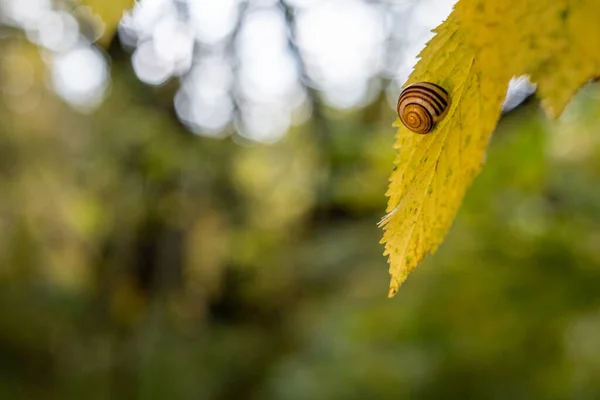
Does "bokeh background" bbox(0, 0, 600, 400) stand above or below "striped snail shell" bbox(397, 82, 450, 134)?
above

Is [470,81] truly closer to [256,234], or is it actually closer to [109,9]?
[109,9]

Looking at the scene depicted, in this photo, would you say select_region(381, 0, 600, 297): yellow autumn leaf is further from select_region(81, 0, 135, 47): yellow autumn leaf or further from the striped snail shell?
select_region(81, 0, 135, 47): yellow autumn leaf

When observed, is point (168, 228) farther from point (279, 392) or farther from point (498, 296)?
point (498, 296)

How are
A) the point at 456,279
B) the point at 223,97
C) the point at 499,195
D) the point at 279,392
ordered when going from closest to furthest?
the point at 499,195 < the point at 456,279 < the point at 279,392 < the point at 223,97

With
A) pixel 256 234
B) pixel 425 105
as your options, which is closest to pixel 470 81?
pixel 425 105

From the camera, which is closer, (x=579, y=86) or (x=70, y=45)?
(x=579, y=86)

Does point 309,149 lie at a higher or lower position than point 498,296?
higher

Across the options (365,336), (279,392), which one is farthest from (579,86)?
(279,392)

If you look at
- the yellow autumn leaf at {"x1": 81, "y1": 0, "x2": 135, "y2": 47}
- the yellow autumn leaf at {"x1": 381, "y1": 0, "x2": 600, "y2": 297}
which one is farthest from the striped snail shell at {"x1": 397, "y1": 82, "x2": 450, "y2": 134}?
the yellow autumn leaf at {"x1": 81, "y1": 0, "x2": 135, "y2": 47}
